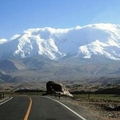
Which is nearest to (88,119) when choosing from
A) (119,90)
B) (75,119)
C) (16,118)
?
(75,119)

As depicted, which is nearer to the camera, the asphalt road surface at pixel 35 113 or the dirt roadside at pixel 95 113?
the asphalt road surface at pixel 35 113

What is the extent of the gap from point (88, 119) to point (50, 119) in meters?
2.36

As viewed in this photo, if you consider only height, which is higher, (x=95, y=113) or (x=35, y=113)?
(x=35, y=113)

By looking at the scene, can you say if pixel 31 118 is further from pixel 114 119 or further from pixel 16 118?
pixel 114 119

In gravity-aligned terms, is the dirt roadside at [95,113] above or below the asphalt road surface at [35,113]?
below

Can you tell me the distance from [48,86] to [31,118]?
6925 centimetres

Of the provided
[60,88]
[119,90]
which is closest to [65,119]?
[60,88]

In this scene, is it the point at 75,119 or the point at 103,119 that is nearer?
the point at 75,119

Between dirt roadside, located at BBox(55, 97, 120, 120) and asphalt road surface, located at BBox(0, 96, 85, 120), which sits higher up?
asphalt road surface, located at BBox(0, 96, 85, 120)

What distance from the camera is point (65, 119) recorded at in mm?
20250

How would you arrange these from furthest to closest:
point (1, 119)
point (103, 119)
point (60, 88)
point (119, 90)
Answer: point (119, 90), point (60, 88), point (103, 119), point (1, 119)

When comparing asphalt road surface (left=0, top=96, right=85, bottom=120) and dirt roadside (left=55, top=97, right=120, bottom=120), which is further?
dirt roadside (left=55, top=97, right=120, bottom=120)

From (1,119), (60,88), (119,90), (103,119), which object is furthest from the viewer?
(119,90)

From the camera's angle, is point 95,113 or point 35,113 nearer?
point 35,113
